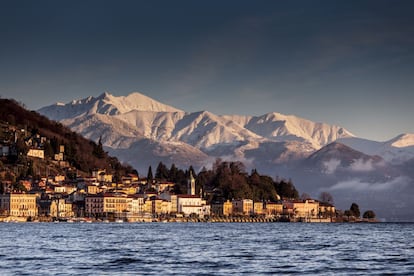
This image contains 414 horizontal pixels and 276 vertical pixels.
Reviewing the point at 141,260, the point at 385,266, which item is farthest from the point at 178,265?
the point at 385,266

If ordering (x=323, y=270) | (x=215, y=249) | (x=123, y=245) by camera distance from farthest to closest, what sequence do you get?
(x=123, y=245)
(x=215, y=249)
(x=323, y=270)

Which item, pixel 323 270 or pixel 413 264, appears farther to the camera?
pixel 413 264

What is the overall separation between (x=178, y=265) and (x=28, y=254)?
1367cm

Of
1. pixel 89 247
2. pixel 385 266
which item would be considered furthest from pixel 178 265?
pixel 89 247

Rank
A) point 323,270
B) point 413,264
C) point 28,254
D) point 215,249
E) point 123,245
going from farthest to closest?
point 123,245, point 215,249, point 28,254, point 413,264, point 323,270

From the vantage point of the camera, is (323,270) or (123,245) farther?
(123,245)

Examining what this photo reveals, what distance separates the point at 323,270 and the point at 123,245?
100.0ft

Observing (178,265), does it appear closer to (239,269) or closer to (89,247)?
(239,269)

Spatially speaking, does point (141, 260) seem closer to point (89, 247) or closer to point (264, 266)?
point (264, 266)

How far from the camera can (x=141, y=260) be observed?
63.5m

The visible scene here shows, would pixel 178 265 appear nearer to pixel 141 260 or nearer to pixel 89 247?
pixel 141 260

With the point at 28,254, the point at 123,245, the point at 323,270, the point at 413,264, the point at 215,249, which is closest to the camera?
the point at 323,270

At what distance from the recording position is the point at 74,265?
5853cm

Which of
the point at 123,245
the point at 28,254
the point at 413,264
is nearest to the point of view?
the point at 413,264
